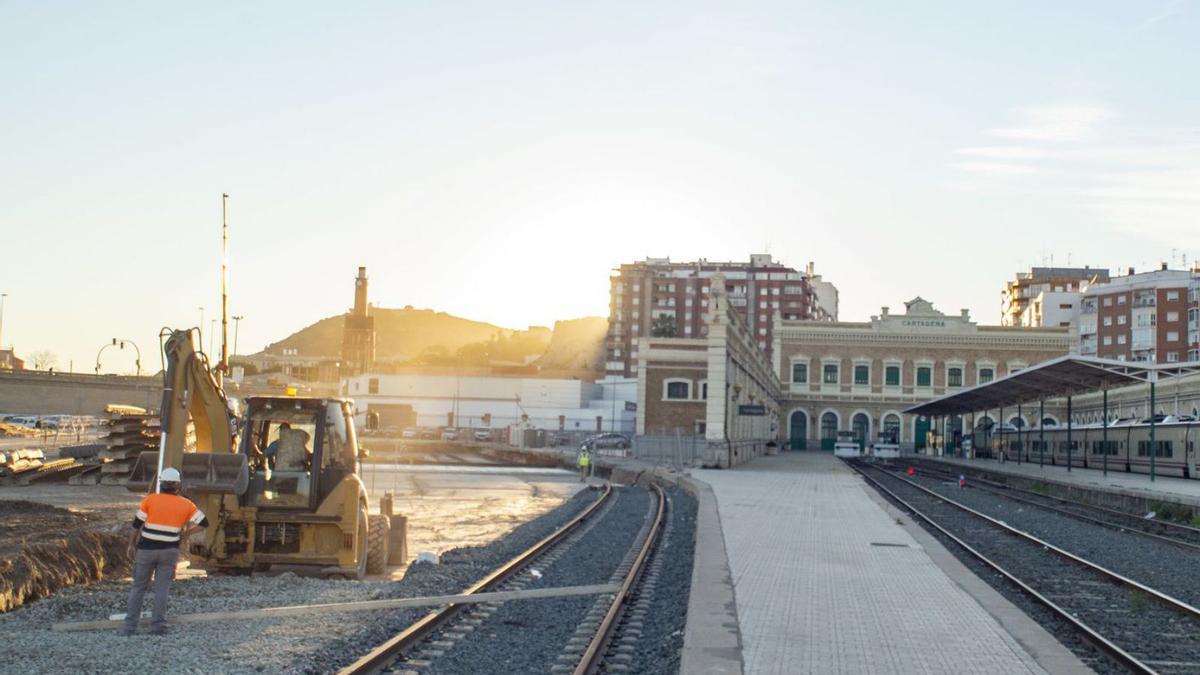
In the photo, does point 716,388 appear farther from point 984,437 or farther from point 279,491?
point 984,437

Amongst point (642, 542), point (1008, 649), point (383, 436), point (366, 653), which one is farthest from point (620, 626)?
point (383, 436)

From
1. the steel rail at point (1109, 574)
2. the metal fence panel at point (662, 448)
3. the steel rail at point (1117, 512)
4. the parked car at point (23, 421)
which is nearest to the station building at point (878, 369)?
the metal fence panel at point (662, 448)

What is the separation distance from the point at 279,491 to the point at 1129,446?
41310mm

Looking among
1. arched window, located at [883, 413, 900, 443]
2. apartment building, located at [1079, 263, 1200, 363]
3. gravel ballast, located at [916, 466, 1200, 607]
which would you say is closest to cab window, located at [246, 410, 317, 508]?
gravel ballast, located at [916, 466, 1200, 607]

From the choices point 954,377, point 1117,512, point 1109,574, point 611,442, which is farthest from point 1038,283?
point 1109,574

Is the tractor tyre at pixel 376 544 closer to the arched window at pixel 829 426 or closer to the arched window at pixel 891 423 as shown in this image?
the arched window at pixel 829 426

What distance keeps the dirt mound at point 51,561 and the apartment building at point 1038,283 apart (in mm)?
133376

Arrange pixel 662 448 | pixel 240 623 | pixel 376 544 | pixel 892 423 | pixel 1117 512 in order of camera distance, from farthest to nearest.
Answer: pixel 892 423
pixel 662 448
pixel 1117 512
pixel 376 544
pixel 240 623

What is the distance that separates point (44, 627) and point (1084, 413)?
Result: 80.0 metres

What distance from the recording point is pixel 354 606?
36.6 feet

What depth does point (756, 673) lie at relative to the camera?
8273 millimetres

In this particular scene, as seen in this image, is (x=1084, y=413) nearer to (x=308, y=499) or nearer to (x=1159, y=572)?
(x=1159, y=572)

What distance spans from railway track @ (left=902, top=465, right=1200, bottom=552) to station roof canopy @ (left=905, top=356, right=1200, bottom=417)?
4101 millimetres

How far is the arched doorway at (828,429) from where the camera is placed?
88.2 metres
